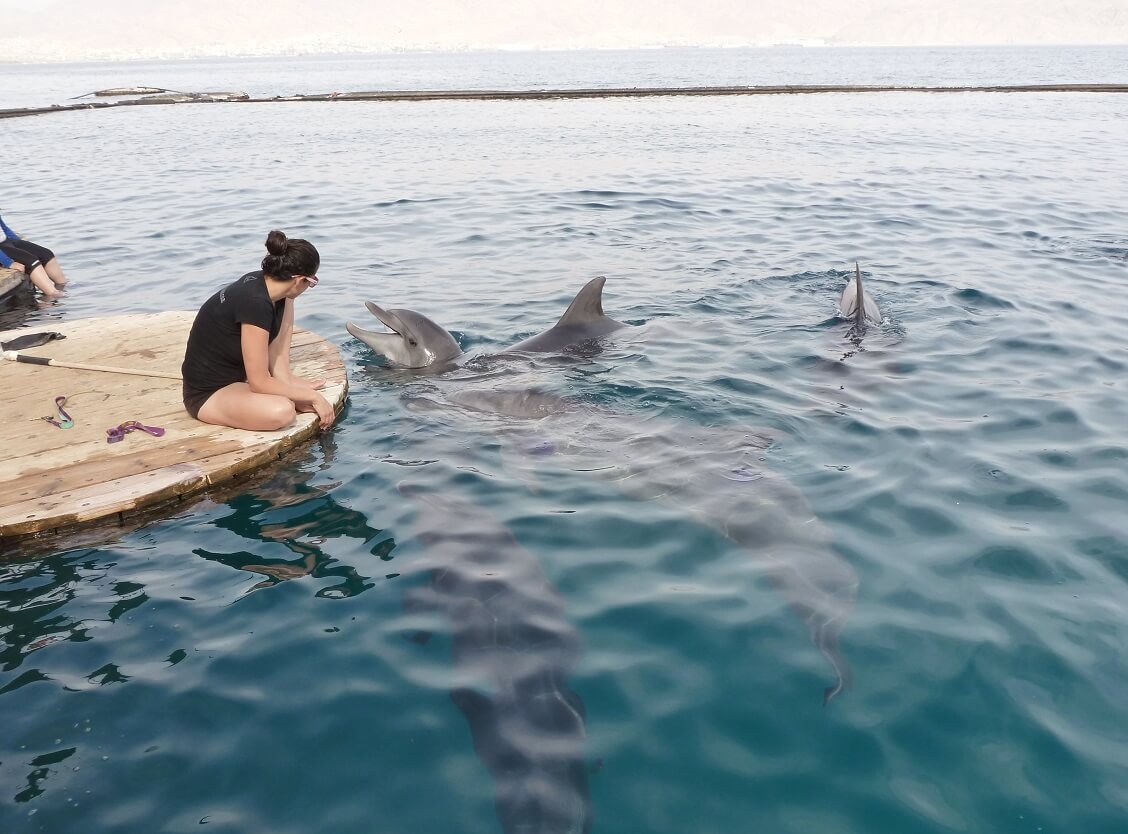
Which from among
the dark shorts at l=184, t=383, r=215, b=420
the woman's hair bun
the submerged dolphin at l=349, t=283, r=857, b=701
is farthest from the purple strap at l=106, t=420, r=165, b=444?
the submerged dolphin at l=349, t=283, r=857, b=701

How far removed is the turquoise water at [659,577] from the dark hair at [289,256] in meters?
1.59

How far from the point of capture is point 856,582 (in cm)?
512

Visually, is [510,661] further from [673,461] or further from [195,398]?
[195,398]

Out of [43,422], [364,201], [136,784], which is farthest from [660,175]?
[136,784]

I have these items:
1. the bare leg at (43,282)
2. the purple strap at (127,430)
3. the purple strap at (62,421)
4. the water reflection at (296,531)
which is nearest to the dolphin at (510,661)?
the water reflection at (296,531)

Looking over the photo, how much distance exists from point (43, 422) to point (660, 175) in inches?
661

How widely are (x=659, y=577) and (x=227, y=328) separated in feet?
12.6

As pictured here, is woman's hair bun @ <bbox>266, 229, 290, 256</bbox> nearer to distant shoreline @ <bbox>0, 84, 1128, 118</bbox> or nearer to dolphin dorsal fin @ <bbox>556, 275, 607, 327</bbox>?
dolphin dorsal fin @ <bbox>556, 275, 607, 327</bbox>

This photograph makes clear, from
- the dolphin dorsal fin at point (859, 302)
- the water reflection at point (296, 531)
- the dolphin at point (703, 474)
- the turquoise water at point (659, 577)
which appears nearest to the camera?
the turquoise water at point (659, 577)

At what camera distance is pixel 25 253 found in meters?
12.2

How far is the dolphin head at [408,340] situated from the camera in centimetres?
891

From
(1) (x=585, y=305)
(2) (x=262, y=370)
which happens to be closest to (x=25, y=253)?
(2) (x=262, y=370)

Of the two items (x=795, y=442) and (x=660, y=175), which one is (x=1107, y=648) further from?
(x=660, y=175)

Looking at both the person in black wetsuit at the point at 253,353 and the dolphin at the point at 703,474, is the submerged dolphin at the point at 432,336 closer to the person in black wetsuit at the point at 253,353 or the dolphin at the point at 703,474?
the dolphin at the point at 703,474
